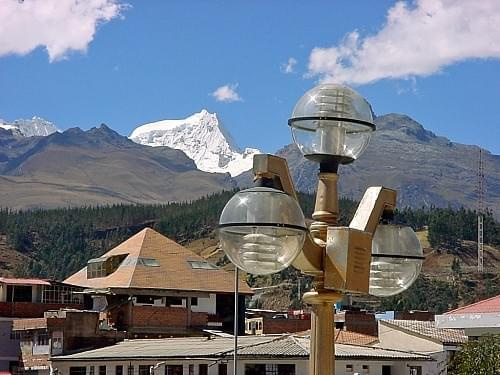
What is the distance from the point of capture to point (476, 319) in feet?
A: 99.8

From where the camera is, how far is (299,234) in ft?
21.2

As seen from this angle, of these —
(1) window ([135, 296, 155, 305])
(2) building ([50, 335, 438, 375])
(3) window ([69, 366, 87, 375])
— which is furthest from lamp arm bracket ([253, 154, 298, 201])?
(1) window ([135, 296, 155, 305])

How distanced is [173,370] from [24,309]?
67.9 ft

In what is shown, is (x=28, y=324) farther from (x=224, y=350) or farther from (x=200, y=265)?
(x=200, y=265)

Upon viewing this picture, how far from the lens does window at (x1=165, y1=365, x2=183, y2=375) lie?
168 ft

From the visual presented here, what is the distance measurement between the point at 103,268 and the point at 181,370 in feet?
93.2

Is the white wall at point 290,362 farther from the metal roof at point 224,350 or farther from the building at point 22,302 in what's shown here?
the building at point 22,302

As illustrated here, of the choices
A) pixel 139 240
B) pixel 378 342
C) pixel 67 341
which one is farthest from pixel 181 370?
pixel 139 240

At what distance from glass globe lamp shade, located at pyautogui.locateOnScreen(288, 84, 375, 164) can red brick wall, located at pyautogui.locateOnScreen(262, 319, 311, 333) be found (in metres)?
69.4

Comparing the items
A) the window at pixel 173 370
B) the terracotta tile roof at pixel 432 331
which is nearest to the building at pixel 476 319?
the window at pixel 173 370

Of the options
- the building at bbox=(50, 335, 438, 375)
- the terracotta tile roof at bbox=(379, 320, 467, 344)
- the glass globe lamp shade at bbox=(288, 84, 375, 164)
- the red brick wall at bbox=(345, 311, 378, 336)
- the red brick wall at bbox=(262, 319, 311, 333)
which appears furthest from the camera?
the red brick wall at bbox=(262, 319, 311, 333)

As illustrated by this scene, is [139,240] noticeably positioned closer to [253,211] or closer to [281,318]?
[281,318]

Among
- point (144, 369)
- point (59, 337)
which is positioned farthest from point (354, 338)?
point (59, 337)

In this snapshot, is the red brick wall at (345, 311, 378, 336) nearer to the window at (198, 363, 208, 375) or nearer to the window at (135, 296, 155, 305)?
the window at (135, 296, 155, 305)
